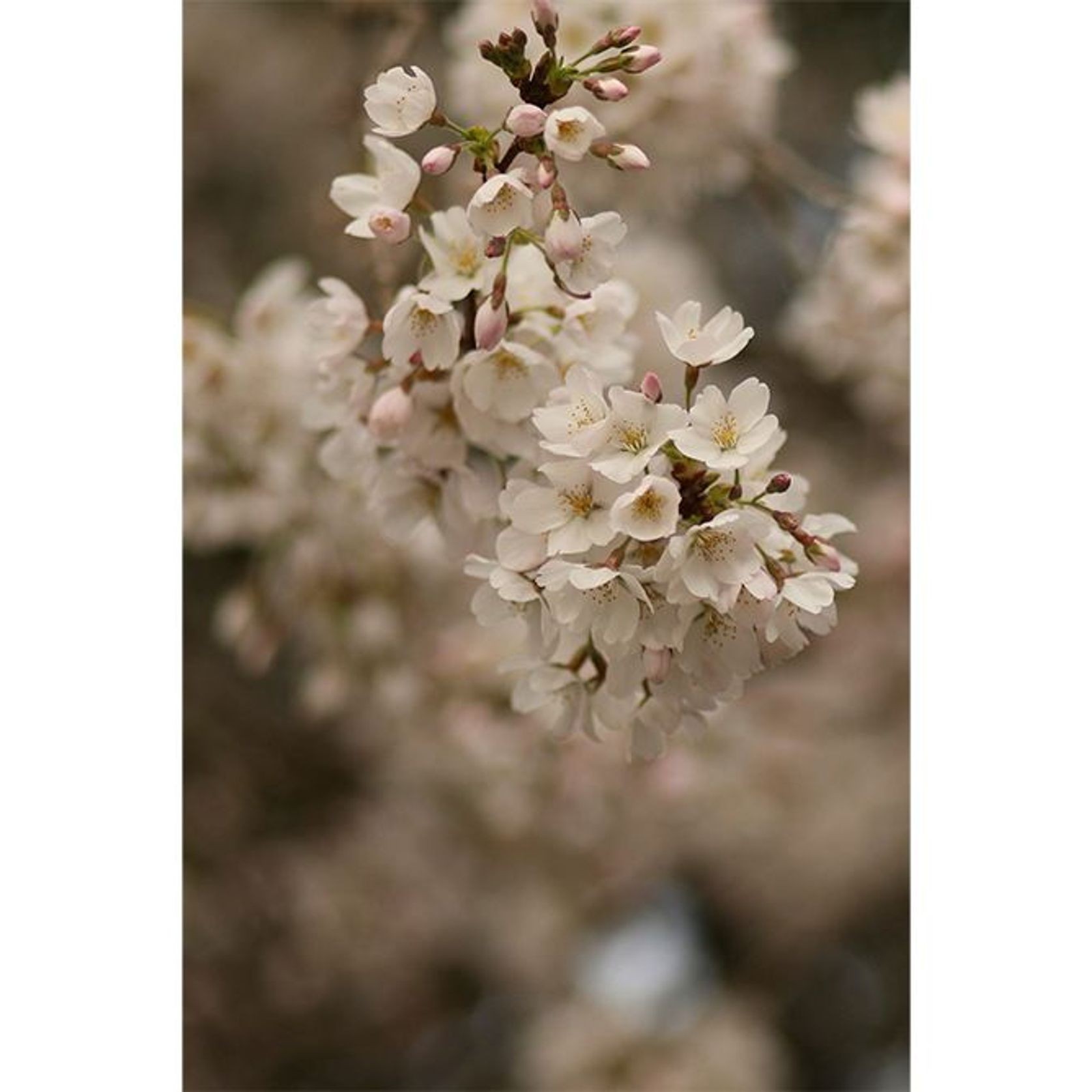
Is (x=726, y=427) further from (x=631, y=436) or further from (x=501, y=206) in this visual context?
(x=501, y=206)

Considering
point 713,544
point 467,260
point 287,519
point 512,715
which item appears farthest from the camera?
point 512,715

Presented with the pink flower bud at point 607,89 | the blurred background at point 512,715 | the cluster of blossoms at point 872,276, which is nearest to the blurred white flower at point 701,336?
the pink flower bud at point 607,89

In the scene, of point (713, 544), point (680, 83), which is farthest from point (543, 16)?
point (680, 83)

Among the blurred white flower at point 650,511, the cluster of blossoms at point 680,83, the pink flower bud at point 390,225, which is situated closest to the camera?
the blurred white flower at point 650,511

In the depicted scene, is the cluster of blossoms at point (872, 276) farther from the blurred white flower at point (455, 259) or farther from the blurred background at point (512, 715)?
the blurred white flower at point (455, 259)

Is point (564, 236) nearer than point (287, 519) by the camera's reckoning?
Yes

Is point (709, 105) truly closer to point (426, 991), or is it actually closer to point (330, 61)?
point (330, 61)

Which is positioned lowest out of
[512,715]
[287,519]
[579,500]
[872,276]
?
[512,715]
